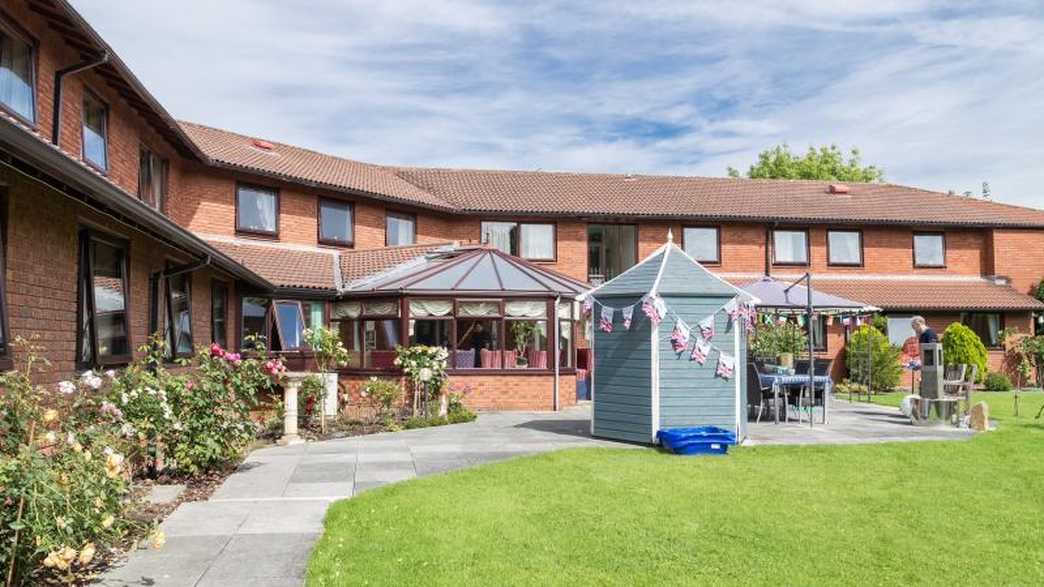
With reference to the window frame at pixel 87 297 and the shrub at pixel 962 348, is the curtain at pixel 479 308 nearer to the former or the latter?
the window frame at pixel 87 297

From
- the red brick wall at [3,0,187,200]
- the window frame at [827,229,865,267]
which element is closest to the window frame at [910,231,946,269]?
the window frame at [827,229,865,267]

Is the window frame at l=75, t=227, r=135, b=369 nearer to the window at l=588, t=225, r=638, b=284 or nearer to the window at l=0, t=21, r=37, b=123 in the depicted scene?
the window at l=0, t=21, r=37, b=123

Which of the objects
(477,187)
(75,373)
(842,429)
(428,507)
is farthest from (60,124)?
(477,187)

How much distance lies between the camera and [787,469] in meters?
10.1

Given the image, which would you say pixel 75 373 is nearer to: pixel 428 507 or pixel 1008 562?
pixel 428 507

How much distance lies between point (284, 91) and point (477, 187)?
6.99 meters

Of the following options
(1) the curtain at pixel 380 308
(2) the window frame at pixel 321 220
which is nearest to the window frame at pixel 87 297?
(1) the curtain at pixel 380 308

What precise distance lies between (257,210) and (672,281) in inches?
491

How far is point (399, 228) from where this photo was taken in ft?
79.5

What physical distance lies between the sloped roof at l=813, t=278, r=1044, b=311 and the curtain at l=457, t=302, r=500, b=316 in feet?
42.0

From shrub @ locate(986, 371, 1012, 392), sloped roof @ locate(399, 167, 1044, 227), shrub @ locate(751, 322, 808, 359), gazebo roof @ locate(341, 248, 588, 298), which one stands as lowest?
shrub @ locate(986, 371, 1012, 392)

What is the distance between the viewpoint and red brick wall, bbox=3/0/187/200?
10.1 meters

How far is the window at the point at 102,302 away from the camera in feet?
28.7

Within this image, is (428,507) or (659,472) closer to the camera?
(428,507)
